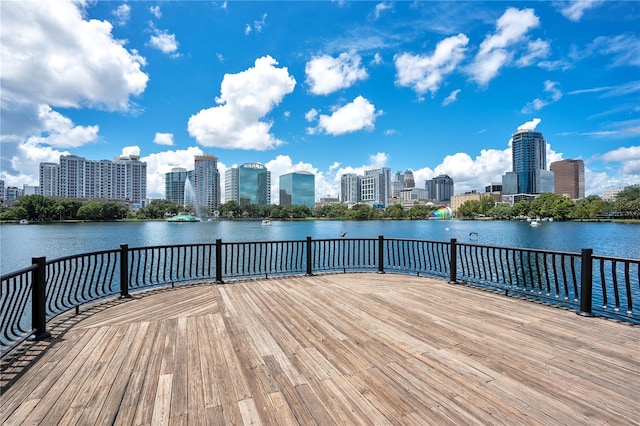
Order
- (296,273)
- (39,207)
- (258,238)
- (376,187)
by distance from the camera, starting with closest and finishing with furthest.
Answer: (296,273), (258,238), (39,207), (376,187)

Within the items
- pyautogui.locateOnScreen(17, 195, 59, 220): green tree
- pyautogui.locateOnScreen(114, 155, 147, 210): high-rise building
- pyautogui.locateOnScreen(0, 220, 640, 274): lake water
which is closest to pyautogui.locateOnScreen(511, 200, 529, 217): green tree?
pyautogui.locateOnScreen(0, 220, 640, 274): lake water

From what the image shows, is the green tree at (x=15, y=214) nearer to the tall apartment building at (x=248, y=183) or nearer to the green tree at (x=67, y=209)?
the green tree at (x=67, y=209)

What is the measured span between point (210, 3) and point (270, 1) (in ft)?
7.40

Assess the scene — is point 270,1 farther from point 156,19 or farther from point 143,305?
point 143,305

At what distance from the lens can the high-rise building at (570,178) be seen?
514ft

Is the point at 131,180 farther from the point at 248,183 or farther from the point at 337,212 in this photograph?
the point at 337,212

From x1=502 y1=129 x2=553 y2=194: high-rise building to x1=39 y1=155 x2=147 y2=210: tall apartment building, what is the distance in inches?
8476

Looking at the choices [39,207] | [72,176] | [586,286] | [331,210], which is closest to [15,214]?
[39,207]

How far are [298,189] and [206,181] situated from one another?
49.0 meters

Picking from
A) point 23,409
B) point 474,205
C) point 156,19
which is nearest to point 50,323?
point 23,409

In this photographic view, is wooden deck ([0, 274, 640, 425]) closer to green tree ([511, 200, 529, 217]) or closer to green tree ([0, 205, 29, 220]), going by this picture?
green tree ([0, 205, 29, 220])

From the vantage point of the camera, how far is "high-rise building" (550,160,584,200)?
156625mm

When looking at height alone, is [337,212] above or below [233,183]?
below

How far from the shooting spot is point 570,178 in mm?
159125
